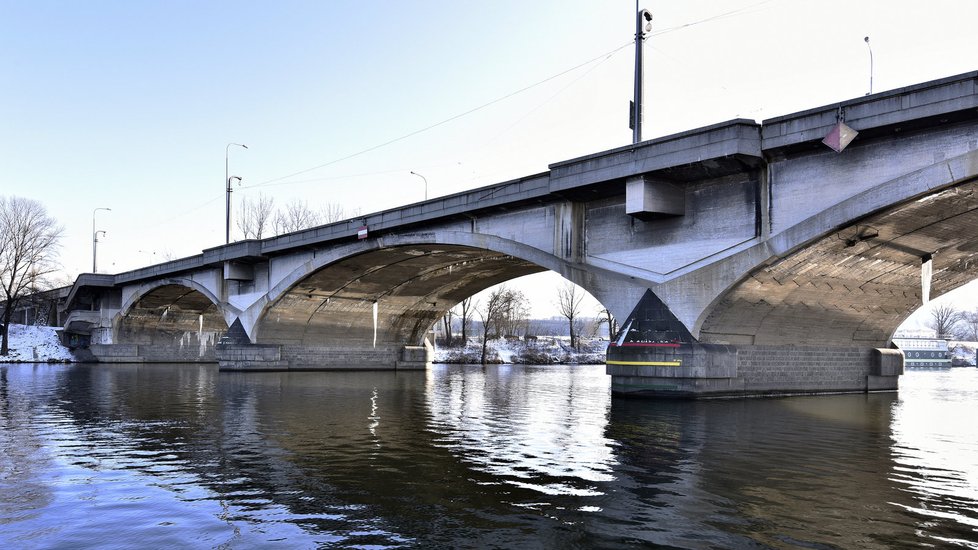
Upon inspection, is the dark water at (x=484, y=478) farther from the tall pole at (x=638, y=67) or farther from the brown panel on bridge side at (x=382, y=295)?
the brown panel on bridge side at (x=382, y=295)

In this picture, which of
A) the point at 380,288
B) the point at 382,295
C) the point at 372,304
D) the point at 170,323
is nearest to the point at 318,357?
the point at 372,304

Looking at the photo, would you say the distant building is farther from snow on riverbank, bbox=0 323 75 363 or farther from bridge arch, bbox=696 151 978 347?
snow on riverbank, bbox=0 323 75 363

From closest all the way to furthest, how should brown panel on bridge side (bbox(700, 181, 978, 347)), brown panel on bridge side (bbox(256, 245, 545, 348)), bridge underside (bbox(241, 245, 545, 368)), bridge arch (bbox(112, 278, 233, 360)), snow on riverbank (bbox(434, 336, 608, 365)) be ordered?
brown panel on bridge side (bbox(700, 181, 978, 347)) < brown panel on bridge side (bbox(256, 245, 545, 348)) < bridge underside (bbox(241, 245, 545, 368)) < bridge arch (bbox(112, 278, 233, 360)) < snow on riverbank (bbox(434, 336, 608, 365))

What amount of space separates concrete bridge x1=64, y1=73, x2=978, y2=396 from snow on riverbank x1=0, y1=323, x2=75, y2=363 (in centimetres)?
4329

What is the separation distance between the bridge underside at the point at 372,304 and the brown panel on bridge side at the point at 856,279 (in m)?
18.3

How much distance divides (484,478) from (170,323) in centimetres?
7602

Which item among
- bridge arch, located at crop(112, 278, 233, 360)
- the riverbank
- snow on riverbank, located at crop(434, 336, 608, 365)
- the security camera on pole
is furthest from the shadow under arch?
the riverbank

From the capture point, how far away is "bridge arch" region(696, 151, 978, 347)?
67.2 ft

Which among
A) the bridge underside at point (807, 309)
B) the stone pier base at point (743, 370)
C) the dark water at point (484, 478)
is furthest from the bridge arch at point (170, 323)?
the bridge underside at point (807, 309)

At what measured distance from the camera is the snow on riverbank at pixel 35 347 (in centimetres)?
7119

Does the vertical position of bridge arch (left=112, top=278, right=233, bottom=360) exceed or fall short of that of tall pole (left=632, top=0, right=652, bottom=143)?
it falls short

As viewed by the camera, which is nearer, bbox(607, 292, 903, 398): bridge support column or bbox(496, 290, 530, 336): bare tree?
bbox(607, 292, 903, 398): bridge support column

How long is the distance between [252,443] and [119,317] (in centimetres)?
6744

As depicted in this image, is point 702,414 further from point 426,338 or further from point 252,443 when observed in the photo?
point 426,338
